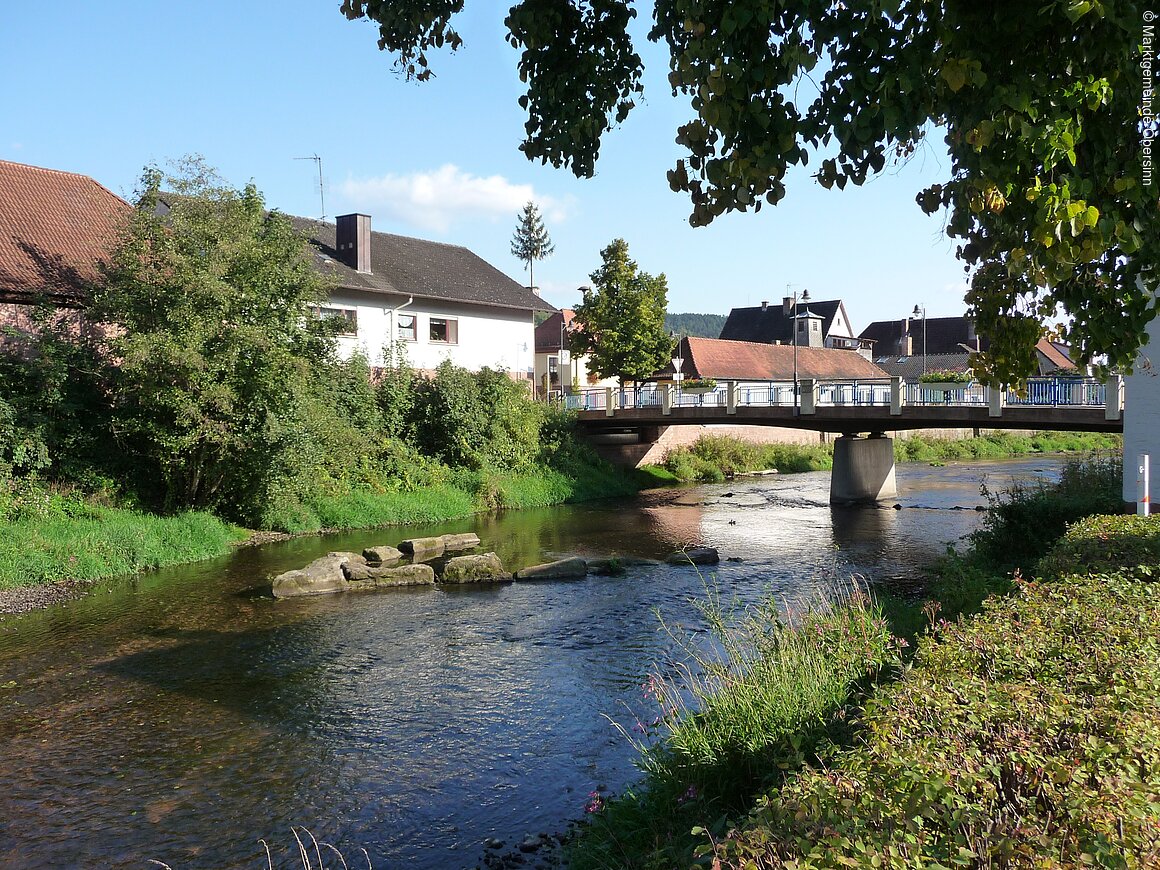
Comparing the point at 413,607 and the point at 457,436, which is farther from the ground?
the point at 457,436

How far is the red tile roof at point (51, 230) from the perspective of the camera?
23391mm

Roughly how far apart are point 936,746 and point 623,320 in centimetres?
4782

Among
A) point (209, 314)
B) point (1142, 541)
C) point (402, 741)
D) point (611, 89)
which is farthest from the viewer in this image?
point (209, 314)

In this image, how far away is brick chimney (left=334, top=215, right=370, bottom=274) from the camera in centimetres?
3822

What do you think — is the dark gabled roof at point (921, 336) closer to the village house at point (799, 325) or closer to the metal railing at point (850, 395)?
the village house at point (799, 325)

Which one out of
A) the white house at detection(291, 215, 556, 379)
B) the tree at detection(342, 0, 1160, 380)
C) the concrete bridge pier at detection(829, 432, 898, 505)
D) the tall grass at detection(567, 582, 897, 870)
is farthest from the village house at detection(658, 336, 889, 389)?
the tree at detection(342, 0, 1160, 380)

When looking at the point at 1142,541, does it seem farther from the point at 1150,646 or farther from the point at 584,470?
the point at 584,470

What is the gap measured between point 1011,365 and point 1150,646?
220cm

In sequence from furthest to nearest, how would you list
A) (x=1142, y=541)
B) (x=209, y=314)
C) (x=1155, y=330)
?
(x=209, y=314), (x=1155, y=330), (x=1142, y=541)

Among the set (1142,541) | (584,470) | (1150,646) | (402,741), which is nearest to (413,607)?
(402,741)

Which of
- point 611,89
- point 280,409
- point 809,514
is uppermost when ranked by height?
point 611,89

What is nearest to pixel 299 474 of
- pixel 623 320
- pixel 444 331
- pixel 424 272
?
pixel 444 331

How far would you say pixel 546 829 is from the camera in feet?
25.3

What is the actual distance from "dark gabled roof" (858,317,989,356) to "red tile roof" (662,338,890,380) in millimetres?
25343
